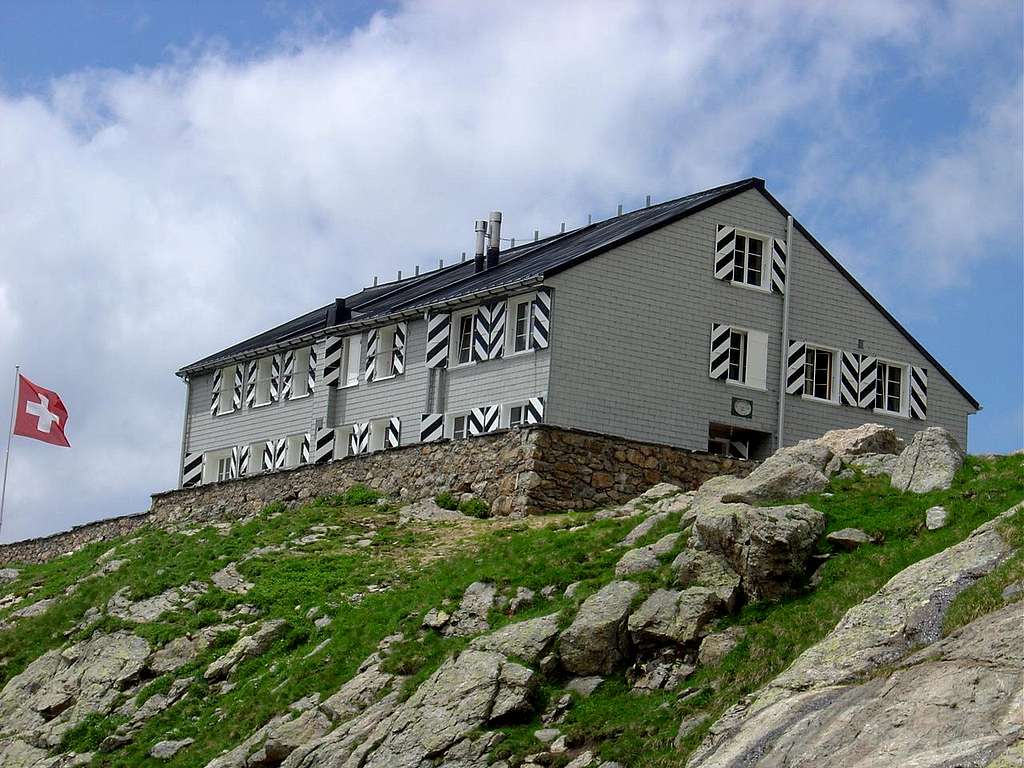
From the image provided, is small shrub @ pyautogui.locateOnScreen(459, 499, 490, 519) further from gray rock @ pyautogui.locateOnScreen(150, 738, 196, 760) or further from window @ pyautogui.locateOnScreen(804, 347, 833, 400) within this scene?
window @ pyautogui.locateOnScreen(804, 347, 833, 400)

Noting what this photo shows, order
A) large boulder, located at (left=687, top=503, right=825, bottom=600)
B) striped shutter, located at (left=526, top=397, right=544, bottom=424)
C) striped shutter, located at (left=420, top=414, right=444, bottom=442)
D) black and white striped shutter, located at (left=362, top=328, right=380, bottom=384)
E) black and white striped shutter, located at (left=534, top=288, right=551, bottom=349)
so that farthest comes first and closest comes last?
black and white striped shutter, located at (left=362, top=328, right=380, bottom=384), striped shutter, located at (left=420, top=414, right=444, bottom=442), black and white striped shutter, located at (left=534, top=288, right=551, bottom=349), striped shutter, located at (left=526, top=397, right=544, bottom=424), large boulder, located at (left=687, top=503, right=825, bottom=600)

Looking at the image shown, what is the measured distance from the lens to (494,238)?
4550 cm

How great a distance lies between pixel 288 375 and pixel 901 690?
32.3m

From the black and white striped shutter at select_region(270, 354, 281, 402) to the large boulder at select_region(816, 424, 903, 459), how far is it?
23.7 metres

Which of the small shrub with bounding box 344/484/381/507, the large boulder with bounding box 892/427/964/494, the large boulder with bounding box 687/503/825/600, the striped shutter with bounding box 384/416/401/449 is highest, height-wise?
the striped shutter with bounding box 384/416/401/449

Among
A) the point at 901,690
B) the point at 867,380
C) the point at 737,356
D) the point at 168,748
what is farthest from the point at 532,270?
the point at 901,690

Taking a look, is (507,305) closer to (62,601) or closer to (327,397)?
(327,397)

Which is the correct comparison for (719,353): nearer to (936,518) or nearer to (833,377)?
(833,377)

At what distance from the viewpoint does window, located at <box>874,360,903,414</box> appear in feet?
→ 132

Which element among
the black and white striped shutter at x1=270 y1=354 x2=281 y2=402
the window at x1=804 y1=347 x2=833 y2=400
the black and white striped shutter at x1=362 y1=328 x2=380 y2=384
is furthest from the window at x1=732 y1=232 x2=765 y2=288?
the black and white striped shutter at x1=270 y1=354 x2=281 y2=402

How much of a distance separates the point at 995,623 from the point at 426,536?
1642 cm

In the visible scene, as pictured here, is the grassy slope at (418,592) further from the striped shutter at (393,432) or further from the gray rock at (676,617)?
the striped shutter at (393,432)

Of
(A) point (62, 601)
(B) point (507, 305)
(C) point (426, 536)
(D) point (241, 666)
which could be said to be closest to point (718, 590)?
(D) point (241, 666)

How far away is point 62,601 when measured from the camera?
3084 centimetres
